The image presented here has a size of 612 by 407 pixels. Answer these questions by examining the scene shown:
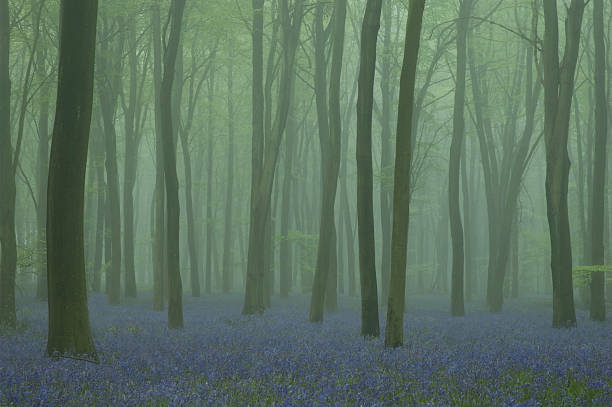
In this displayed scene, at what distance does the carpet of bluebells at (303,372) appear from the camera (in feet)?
15.5

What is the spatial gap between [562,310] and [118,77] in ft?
59.0

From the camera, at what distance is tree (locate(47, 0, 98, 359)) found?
7113 millimetres

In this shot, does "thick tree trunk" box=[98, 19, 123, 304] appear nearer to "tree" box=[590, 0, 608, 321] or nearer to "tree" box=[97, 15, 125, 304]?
"tree" box=[97, 15, 125, 304]

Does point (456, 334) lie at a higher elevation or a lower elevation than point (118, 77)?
lower

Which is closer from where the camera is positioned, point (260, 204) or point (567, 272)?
point (567, 272)

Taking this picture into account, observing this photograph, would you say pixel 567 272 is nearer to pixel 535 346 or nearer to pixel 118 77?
pixel 535 346

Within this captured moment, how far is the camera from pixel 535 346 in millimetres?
8688

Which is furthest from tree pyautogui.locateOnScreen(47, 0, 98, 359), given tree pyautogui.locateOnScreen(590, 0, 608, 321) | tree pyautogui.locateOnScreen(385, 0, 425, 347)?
tree pyautogui.locateOnScreen(590, 0, 608, 321)

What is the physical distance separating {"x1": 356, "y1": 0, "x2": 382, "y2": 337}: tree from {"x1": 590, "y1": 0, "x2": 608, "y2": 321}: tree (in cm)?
828

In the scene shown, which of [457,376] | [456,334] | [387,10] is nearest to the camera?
[457,376]

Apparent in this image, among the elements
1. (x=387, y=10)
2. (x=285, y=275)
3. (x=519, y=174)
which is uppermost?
(x=387, y=10)

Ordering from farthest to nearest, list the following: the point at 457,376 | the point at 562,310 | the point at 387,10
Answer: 1. the point at 387,10
2. the point at 562,310
3. the point at 457,376

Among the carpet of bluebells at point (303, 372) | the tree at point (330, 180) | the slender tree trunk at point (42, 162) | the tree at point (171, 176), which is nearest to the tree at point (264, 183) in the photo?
the tree at point (330, 180)

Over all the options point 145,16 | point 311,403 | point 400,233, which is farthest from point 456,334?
point 145,16
